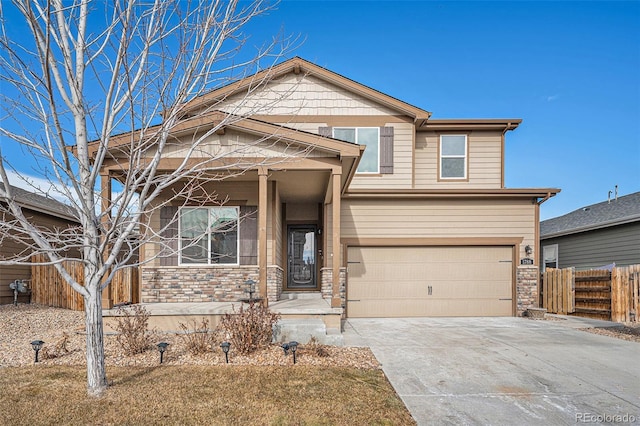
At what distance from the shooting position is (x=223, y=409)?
382 cm

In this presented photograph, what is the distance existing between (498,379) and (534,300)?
6.61 meters

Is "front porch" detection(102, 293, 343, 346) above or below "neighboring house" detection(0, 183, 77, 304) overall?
below

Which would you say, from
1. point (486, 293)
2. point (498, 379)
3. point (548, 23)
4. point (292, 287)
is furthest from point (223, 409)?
point (548, 23)

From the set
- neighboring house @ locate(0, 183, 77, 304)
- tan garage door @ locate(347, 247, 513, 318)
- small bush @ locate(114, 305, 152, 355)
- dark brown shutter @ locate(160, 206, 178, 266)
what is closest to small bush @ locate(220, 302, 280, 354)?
small bush @ locate(114, 305, 152, 355)

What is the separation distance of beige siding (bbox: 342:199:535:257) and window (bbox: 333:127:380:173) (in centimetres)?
123

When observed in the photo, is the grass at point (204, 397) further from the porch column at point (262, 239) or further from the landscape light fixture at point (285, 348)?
the porch column at point (262, 239)

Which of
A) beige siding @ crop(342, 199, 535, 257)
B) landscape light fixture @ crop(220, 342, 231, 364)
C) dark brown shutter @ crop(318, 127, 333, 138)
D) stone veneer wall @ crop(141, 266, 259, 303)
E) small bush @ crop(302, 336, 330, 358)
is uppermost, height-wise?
dark brown shutter @ crop(318, 127, 333, 138)

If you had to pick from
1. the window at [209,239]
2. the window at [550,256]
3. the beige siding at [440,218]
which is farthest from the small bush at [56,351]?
the window at [550,256]

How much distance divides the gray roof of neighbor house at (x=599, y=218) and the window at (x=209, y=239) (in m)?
A: 11.9

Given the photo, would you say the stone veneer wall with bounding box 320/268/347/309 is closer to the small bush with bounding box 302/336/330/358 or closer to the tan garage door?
the tan garage door

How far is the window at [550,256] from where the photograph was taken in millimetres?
15617

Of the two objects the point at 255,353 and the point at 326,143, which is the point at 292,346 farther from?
the point at 326,143

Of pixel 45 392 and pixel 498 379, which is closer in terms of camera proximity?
pixel 45 392

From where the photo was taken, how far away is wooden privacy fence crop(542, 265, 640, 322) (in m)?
10.0
